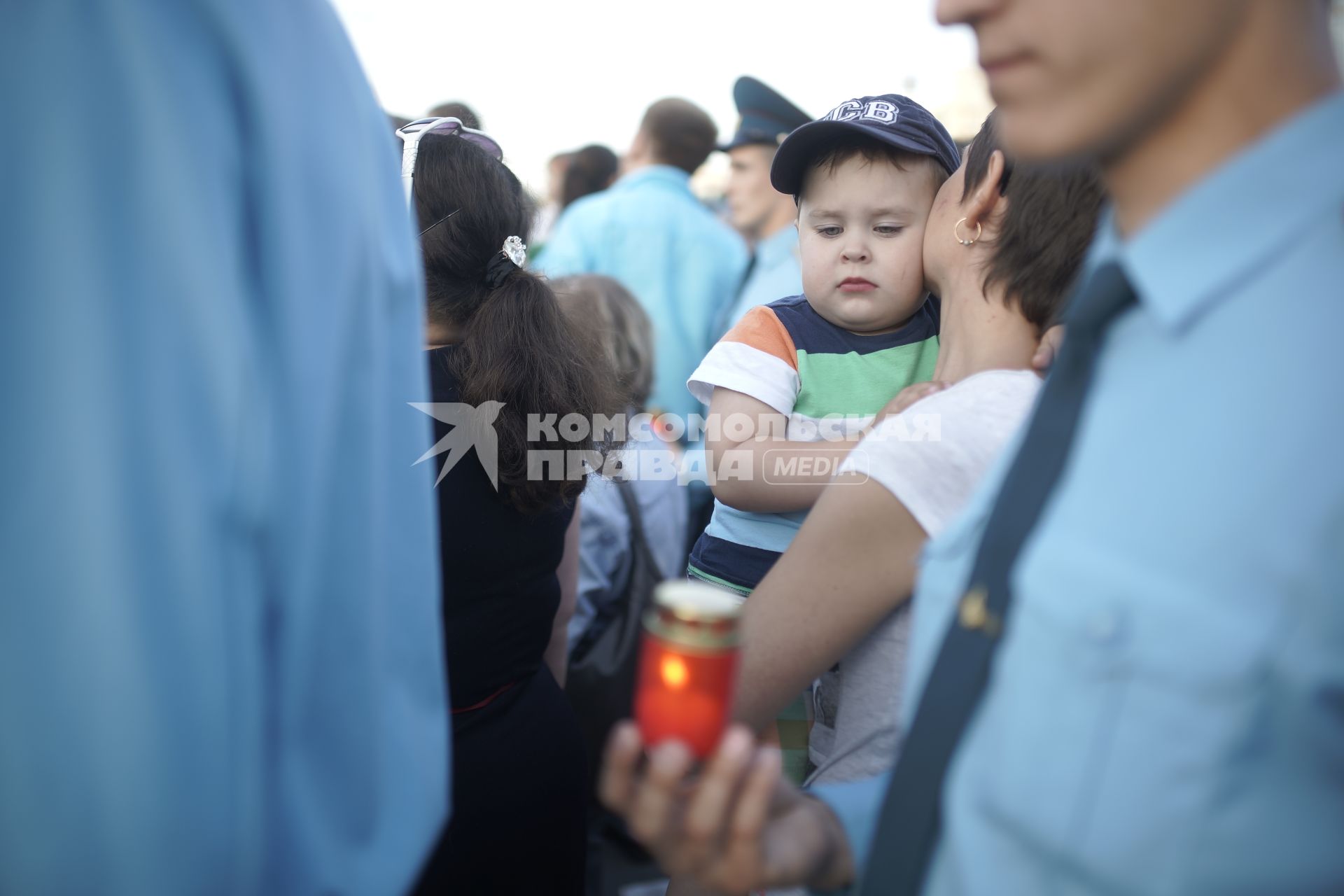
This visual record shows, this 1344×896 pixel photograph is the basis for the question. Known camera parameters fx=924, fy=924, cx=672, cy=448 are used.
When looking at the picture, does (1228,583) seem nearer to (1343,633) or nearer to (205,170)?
(1343,633)

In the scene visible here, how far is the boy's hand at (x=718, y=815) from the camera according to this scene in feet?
3.15

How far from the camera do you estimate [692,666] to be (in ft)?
3.07

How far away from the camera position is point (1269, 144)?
33.0 inches

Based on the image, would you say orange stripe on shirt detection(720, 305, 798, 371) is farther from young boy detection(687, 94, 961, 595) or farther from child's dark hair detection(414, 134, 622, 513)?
child's dark hair detection(414, 134, 622, 513)

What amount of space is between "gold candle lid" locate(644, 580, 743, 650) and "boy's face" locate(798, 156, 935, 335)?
1.41 m

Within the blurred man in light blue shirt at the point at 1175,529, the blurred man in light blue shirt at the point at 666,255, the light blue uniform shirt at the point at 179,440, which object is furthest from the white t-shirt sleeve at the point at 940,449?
the blurred man in light blue shirt at the point at 666,255

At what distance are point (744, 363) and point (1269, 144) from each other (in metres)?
1.37

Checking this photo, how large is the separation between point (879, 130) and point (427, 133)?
3.39 ft

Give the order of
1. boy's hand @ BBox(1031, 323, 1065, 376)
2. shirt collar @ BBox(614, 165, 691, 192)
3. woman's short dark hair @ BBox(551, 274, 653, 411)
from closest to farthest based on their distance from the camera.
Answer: boy's hand @ BBox(1031, 323, 1065, 376) < woman's short dark hair @ BBox(551, 274, 653, 411) < shirt collar @ BBox(614, 165, 691, 192)

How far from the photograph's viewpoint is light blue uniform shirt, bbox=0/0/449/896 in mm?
807

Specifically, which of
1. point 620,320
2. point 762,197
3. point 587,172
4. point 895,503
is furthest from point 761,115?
point 895,503

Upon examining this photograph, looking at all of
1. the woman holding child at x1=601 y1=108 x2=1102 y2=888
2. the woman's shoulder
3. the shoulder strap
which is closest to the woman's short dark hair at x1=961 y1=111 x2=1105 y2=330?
the woman holding child at x1=601 y1=108 x2=1102 y2=888

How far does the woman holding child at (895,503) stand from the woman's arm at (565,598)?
3.39 feet

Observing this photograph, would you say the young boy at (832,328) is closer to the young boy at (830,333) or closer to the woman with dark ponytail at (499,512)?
the young boy at (830,333)
